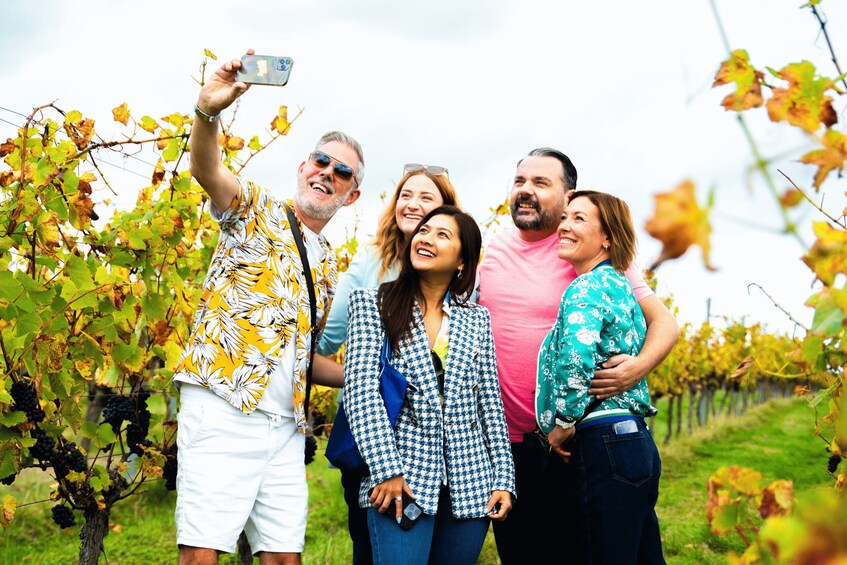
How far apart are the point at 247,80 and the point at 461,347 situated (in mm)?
1073

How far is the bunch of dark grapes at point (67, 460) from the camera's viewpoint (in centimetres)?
291

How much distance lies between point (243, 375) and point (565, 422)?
1030 millimetres

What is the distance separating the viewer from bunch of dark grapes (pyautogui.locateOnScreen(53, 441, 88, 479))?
115 inches

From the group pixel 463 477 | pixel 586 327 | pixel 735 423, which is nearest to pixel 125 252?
pixel 463 477

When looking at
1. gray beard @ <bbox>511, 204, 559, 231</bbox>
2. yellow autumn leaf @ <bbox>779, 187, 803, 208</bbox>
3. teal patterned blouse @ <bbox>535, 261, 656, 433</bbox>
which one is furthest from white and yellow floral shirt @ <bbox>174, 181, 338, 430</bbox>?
yellow autumn leaf @ <bbox>779, 187, 803, 208</bbox>

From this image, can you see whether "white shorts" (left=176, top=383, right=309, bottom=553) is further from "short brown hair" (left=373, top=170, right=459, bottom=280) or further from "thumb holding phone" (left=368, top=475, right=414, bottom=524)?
"short brown hair" (left=373, top=170, right=459, bottom=280)

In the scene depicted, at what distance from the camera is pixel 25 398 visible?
2.64 m

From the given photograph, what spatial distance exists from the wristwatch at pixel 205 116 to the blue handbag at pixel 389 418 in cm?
87

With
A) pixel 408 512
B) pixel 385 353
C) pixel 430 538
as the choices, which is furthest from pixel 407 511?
pixel 385 353

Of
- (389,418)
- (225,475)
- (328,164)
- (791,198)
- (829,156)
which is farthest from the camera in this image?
(328,164)

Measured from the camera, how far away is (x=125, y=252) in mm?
2889

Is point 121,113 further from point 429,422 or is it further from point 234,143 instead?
point 429,422

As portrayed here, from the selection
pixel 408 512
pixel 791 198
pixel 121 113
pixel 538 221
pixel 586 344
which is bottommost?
pixel 408 512

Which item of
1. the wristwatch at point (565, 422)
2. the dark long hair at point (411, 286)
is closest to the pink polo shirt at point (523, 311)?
the dark long hair at point (411, 286)
